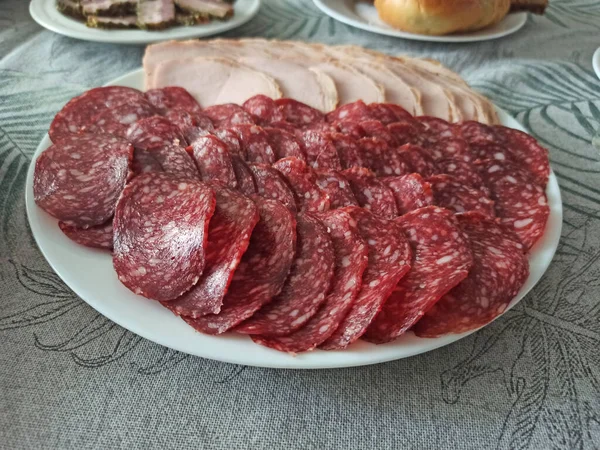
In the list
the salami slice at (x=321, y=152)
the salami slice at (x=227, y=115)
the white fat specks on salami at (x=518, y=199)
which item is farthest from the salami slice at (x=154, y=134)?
the white fat specks on salami at (x=518, y=199)

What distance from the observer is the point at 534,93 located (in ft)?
8.29

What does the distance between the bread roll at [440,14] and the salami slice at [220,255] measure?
1.89m

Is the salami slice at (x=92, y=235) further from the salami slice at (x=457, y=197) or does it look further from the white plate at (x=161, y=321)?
the salami slice at (x=457, y=197)

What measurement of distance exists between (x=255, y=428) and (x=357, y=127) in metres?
1.00

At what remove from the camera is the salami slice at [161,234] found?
3.83ft

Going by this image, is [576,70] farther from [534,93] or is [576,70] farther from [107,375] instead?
[107,375]

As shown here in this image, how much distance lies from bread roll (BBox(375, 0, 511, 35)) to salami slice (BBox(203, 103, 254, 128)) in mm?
1363

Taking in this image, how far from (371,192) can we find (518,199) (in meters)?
0.49

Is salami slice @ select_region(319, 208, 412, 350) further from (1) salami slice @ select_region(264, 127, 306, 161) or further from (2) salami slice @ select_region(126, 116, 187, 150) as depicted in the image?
(2) salami slice @ select_region(126, 116, 187, 150)

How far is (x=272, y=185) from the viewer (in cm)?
139

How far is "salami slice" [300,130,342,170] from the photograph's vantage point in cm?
152

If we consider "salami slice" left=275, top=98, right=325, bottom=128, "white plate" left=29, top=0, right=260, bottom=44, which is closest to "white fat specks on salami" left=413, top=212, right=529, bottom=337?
"salami slice" left=275, top=98, right=325, bottom=128

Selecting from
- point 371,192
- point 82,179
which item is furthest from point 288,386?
point 82,179

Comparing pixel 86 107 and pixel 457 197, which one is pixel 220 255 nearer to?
pixel 457 197
